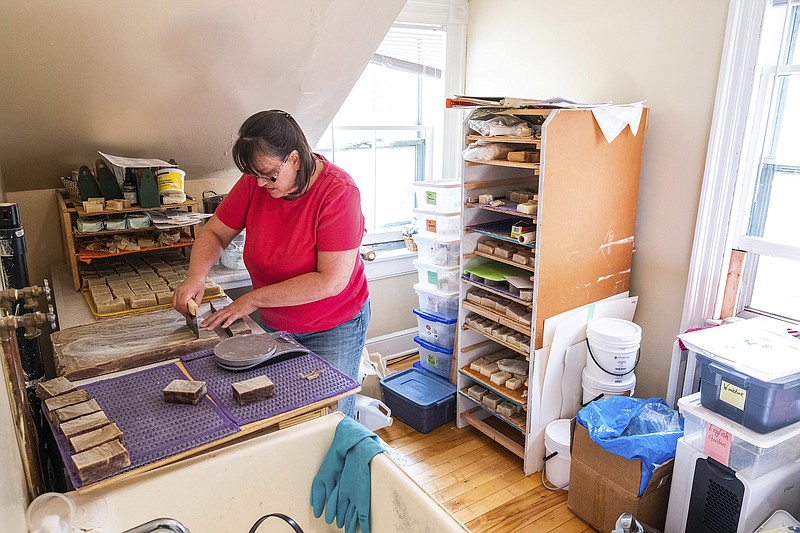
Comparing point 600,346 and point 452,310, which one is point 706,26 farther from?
point 452,310

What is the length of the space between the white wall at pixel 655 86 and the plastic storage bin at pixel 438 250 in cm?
85

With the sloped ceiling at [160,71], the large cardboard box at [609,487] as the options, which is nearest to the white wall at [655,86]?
the large cardboard box at [609,487]

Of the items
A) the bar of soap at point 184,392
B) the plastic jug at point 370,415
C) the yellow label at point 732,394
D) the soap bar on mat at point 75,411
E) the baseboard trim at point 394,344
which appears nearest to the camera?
the soap bar on mat at point 75,411

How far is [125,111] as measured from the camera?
201cm

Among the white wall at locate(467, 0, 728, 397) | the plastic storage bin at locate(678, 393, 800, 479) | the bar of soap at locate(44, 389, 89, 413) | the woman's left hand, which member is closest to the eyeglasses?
the woman's left hand

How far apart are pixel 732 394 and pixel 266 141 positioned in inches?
61.5

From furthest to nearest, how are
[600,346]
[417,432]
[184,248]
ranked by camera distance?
[417,432] < [184,248] < [600,346]

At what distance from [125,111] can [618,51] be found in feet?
6.68

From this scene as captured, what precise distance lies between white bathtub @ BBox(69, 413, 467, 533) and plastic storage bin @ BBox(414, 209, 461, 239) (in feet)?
5.18

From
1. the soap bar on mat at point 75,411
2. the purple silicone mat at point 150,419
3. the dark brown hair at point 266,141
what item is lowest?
the purple silicone mat at point 150,419

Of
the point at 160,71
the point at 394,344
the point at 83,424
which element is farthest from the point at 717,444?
the point at 160,71

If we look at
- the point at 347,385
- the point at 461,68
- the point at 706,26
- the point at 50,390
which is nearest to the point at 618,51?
the point at 706,26

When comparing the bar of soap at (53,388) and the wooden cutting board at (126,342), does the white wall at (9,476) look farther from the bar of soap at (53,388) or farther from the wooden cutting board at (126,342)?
the wooden cutting board at (126,342)

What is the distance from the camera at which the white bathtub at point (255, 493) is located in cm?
104
